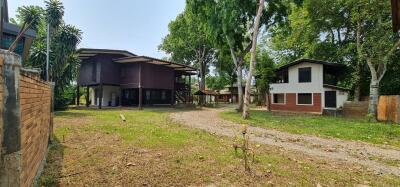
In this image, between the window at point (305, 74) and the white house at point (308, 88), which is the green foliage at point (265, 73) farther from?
the window at point (305, 74)

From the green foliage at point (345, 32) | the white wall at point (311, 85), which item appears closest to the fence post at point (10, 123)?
the green foliage at point (345, 32)

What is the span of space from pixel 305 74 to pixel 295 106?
140 inches

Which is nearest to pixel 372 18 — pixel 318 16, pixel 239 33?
pixel 318 16

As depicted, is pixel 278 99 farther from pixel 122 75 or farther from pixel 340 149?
pixel 340 149

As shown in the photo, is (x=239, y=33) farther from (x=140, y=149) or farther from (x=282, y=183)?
(x=282, y=183)

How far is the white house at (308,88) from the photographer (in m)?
26.6

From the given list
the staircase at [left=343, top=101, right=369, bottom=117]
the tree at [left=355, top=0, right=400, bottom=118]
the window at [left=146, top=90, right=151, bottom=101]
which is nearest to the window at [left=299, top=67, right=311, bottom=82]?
the staircase at [left=343, top=101, right=369, bottom=117]

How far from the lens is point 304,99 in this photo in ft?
92.1

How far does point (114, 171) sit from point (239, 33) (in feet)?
71.9

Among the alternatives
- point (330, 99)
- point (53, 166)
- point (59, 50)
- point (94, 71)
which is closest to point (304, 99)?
point (330, 99)

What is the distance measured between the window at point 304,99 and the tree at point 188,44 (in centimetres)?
1571

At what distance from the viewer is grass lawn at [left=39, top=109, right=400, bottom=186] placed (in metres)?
5.38

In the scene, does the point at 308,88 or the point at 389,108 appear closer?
the point at 389,108

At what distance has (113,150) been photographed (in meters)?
7.78
